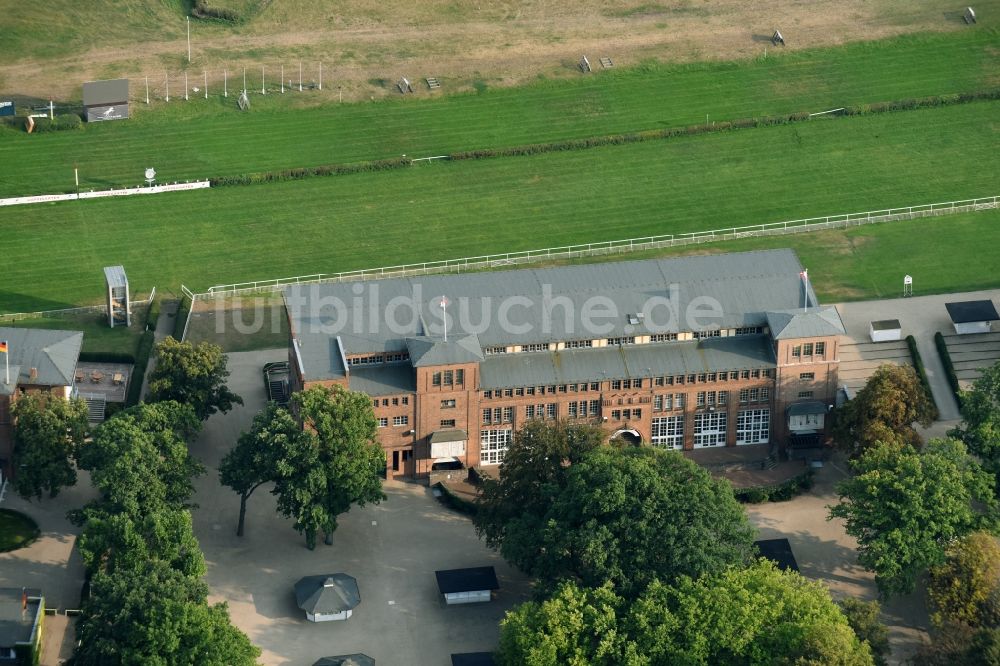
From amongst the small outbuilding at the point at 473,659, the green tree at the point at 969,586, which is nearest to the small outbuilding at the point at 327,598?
the small outbuilding at the point at 473,659

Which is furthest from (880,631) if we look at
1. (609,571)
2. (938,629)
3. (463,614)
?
(463,614)

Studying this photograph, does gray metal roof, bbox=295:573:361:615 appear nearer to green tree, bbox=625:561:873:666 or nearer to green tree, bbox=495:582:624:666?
green tree, bbox=495:582:624:666

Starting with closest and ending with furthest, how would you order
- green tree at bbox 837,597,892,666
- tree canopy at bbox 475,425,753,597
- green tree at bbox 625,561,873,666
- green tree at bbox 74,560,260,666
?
1. green tree at bbox 74,560,260,666
2. green tree at bbox 625,561,873,666
3. green tree at bbox 837,597,892,666
4. tree canopy at bbox 475,425,753,597

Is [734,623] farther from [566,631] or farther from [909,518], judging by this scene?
[909,518]

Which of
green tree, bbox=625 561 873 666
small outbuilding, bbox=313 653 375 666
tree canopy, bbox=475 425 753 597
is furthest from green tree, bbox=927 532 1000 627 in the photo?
small outbuilding, bbox=313 653 375 666

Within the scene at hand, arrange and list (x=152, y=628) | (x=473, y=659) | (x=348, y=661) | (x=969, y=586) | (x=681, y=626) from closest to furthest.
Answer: (x=152, y=628) → (x=681, y=626) → (x=348, y=661) → (x=969, y=586) → (x=473, y=659)

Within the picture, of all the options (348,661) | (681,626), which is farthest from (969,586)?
(348,661)

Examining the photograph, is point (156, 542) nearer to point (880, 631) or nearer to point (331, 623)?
point (331, 623)
